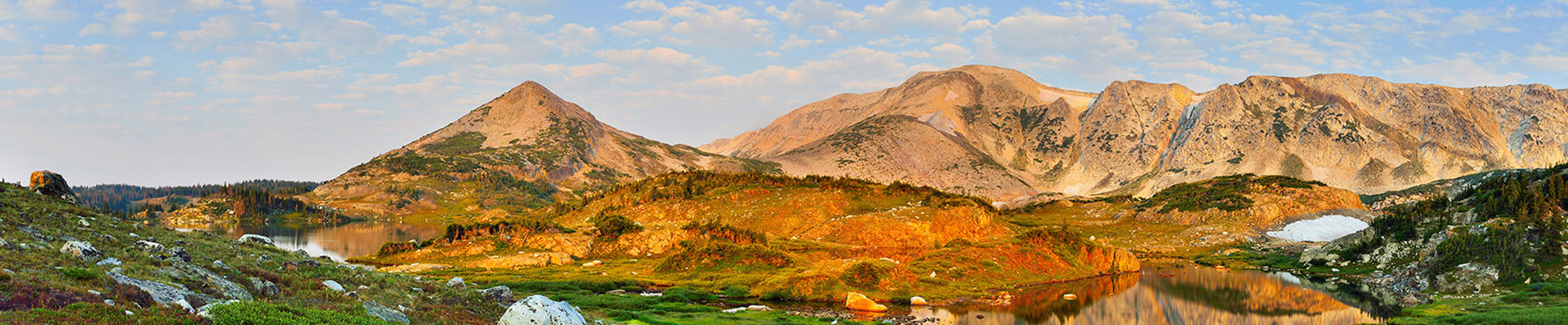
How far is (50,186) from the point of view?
43312 mm

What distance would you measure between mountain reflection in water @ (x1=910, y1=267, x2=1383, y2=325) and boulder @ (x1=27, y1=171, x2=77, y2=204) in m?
52.3

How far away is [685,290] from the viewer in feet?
228

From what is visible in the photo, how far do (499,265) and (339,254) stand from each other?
48.5 metres

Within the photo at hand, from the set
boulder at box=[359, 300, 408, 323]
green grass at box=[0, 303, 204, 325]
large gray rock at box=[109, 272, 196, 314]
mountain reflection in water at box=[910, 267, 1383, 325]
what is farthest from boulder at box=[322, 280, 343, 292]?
mountain reflection in water at box=[910, 267, 1383, 325]

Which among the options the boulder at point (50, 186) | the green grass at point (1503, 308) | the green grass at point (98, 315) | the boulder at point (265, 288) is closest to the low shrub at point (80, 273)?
the green grass at point (98, 315)

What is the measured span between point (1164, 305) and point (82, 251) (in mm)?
74217

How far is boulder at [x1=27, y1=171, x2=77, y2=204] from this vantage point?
42.3 m

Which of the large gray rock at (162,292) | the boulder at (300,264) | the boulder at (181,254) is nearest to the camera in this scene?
the large gray rock at (162,292)

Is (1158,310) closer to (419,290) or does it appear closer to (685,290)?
(685,290)

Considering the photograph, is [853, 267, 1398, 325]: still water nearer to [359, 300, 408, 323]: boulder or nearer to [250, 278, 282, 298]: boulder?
[359, 300, 408, 323]: boulder

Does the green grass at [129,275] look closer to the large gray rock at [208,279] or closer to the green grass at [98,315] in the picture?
the green grass at [98,315]

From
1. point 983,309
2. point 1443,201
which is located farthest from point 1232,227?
point 983,309

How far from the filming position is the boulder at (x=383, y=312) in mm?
28344

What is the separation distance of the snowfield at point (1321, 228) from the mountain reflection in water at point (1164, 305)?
66.8m
